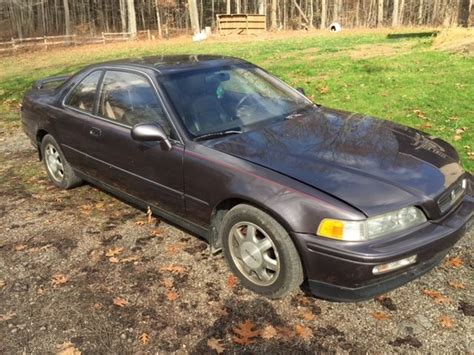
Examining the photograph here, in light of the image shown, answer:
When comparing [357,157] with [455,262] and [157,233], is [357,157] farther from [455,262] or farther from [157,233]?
[157,233]

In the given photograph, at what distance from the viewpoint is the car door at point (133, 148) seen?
3699mm

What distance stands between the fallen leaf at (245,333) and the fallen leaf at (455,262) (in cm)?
167

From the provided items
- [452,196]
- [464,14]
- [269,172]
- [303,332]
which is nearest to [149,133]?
[269,172]

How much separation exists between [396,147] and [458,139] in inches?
126

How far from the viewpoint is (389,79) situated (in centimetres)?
970

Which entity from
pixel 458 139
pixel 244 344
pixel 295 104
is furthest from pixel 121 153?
pixel 458 139

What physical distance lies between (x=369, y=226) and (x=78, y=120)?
10.5 feet

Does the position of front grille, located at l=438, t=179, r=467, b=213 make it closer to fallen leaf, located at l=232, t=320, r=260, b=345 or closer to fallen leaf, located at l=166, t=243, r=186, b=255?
fallen leaf, located at l=232, t=320, r=260, b=345

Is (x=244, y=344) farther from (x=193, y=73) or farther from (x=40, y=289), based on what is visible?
(x=193, y=73)

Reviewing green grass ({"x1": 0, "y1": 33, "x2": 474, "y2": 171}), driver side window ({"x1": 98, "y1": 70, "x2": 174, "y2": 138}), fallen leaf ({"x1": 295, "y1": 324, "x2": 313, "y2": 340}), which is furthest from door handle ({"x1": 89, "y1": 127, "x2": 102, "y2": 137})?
green grass ({"x1": 0, "y1": 33, "x2": 474, "y2": 171})

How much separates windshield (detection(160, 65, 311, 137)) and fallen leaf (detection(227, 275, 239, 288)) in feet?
3.67

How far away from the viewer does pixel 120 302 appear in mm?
3309

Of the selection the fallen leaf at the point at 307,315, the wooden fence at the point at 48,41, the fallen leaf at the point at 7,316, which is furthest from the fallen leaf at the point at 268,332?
the wooden fence at the point at 48,41

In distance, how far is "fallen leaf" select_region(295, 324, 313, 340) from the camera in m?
2.89
